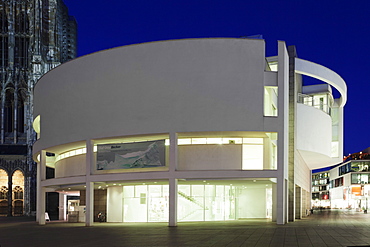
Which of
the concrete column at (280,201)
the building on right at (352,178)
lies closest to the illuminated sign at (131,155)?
the concrete column at (280,201)

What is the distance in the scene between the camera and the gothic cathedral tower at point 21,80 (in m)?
77.2

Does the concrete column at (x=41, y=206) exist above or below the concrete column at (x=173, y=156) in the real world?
below

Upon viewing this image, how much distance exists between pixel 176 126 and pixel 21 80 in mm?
49828

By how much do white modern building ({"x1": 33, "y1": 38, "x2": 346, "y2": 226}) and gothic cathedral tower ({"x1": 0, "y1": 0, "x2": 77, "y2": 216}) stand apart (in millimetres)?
34178

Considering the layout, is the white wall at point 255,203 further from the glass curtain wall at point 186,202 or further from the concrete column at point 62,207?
the concrete column at point 62,207

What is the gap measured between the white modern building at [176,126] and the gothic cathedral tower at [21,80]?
112 ft

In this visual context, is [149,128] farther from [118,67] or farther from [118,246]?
[118,246]

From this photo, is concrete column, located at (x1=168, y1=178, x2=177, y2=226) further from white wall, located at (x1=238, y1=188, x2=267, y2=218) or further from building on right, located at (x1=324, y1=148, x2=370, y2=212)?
building on right, located at (x1=324, y1=148, x2=370, y2=212)

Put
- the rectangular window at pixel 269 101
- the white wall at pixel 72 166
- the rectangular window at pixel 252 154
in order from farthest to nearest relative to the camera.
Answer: the white wall at pixel 72 166
the rectangular window at pixel 269 101
the rectangular window at pixel 252 154

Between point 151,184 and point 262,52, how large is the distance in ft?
45.6

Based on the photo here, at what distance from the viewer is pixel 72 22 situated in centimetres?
9931

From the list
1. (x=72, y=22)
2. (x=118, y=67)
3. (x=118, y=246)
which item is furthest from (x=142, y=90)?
(x=72, y=22)

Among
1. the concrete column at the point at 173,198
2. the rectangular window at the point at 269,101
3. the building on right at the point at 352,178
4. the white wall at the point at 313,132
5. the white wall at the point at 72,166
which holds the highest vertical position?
the rectangular window at the point at 269,101

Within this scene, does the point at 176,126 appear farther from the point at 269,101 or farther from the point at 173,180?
the point at 269,101
